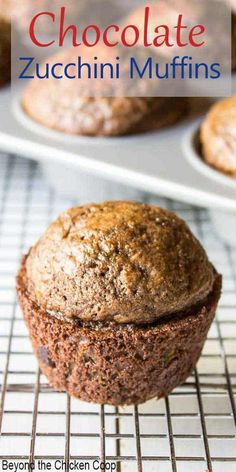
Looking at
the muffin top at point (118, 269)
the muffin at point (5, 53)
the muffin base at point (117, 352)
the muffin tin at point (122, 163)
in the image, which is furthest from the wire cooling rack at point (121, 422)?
the muffin at point (5, 53)

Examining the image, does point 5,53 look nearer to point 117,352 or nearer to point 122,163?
point 122,163

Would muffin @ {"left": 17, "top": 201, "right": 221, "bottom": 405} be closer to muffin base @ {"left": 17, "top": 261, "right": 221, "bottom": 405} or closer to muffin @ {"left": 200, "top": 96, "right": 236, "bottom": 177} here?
muffin base @ {"left": 17, "top": 261, "right": 221, "bottom": 405}

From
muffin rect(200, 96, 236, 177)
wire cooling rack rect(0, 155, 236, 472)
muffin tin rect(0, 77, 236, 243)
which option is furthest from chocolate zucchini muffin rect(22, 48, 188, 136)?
wire cooling rack rect(0, 155, 236, 472)

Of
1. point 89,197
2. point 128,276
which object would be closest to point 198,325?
point 128,276

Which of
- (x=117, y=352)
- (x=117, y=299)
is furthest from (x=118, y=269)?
(x=117, y=352)

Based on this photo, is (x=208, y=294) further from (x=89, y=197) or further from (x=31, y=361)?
(x=89, y=197)

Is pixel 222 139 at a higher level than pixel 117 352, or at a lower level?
higher

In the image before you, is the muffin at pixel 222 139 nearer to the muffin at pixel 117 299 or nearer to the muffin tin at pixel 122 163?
the muffin tin at pixel 122 163

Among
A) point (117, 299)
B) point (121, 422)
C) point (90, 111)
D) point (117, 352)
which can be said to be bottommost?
point (121, 422)
